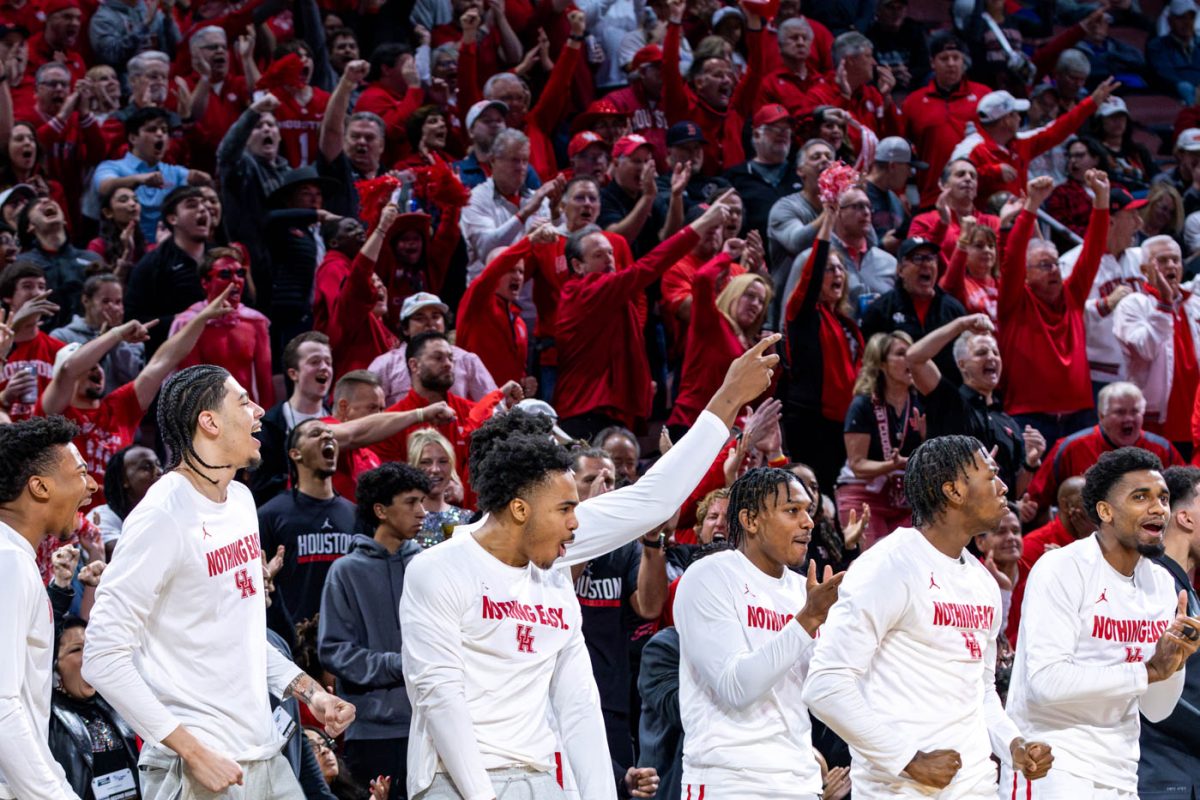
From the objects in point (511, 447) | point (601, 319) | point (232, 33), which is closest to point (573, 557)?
point (511, 447)

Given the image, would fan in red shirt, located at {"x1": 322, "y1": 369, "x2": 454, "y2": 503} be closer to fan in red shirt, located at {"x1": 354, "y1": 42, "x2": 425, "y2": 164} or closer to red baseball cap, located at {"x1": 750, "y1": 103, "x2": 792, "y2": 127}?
fan in red shirt, located at {"x1": 354, "y1": 42, "x2": 425, "y2": 164}

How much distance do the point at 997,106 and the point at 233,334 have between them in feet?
21.9

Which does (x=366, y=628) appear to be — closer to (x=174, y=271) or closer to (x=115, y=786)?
(x=115, y=786)

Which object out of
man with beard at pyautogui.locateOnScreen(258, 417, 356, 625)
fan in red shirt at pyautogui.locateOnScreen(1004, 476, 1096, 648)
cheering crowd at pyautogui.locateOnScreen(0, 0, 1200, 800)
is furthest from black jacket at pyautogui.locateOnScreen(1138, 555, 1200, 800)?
man with beard at pyautogui.locateOnScreen(258, 417, 356, 625)

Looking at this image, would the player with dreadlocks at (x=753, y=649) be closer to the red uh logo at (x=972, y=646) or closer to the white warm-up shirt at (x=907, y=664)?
the white warm-up shirt at (x=907, y=664)

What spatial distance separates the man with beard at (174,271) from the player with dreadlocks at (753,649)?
5.13m

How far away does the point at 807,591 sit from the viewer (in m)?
5.15

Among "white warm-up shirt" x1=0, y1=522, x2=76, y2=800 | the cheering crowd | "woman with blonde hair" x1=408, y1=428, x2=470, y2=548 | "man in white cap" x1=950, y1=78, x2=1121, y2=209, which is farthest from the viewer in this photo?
"man in white cap" x1=950, y1=78, x2=1121, y2=209

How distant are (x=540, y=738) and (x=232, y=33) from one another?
31.2 feet

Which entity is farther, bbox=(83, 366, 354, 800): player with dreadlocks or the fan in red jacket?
the fan in red jacket

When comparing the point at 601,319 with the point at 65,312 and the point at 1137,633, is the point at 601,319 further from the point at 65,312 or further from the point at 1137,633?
the point at 1137,633

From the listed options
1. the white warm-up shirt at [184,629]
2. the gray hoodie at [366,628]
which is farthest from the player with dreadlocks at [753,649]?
the gray hoodie at [366,628]

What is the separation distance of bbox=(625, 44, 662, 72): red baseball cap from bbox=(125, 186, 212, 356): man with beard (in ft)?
14.4

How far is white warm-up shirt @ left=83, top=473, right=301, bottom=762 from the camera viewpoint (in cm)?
421
